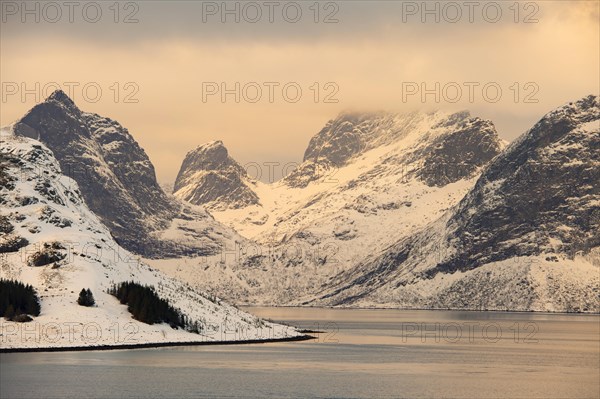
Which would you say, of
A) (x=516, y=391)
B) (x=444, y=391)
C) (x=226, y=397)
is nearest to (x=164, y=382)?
(x=226, y=397)

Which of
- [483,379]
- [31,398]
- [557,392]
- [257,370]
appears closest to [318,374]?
[257,370]

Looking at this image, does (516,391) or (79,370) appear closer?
(516,391)

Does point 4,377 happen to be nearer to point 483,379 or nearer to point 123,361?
point 123,361

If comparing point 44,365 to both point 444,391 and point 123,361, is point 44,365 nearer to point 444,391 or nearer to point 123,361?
point 123,361

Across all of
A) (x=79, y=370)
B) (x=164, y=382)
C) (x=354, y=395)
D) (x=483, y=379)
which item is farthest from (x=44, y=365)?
(x=483, y=379)

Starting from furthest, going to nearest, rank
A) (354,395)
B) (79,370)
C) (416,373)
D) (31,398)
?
(416,373) < (79,370) < (354,395) < (31,398)

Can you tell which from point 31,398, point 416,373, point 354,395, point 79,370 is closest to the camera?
point 31,398

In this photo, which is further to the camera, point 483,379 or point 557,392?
point 483,379

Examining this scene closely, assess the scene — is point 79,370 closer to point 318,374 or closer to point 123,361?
point 123,361
